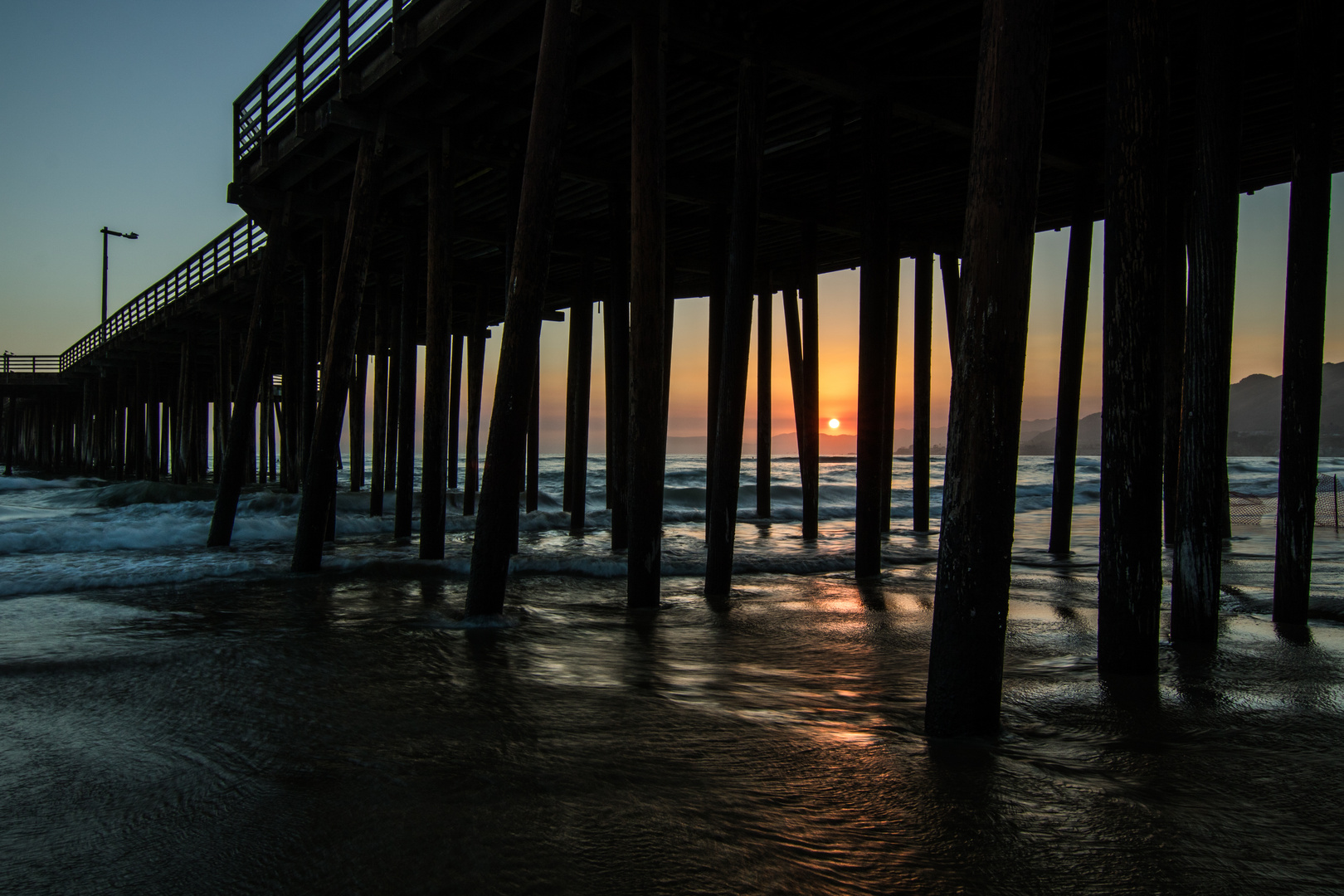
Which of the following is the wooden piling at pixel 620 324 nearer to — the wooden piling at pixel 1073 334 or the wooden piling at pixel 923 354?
the wooden piling at pixel 923 354

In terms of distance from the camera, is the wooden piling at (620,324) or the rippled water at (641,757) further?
the wooden piling at (620,324)

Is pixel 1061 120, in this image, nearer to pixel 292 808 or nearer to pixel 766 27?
pixel 766 27

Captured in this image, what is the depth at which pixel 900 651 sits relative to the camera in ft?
13.8

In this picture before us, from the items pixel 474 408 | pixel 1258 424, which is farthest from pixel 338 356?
pixel 1258 424

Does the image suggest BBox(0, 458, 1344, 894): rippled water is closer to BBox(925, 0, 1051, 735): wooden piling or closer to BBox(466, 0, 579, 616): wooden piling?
BBox(925, 0, 1051, 735): wooden piling

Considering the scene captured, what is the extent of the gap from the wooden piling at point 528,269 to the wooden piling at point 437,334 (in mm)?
2726

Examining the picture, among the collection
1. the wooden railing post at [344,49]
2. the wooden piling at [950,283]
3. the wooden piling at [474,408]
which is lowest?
the wooden piling at [474,408]

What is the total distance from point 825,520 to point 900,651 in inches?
471

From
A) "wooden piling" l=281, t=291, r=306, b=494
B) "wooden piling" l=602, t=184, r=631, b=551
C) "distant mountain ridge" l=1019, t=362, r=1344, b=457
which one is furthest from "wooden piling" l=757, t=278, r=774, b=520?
"distant mountain ridge" l=1019, t=362, r=1344, b=457

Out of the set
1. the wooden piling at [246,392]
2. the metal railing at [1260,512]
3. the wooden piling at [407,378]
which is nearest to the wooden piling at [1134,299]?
the wooden piling at [246,392]

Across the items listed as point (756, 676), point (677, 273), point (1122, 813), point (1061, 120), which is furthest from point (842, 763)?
point (677, 273)

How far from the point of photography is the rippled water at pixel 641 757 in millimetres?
1830

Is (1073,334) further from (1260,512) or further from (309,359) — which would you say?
(1260,512)

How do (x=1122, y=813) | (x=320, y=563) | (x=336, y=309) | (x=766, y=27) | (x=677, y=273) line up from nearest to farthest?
(x=1122, y=813) < (x=766, y=27) < (x=336, y=309) < (x=320, y=563) < (x=677, y=273)
